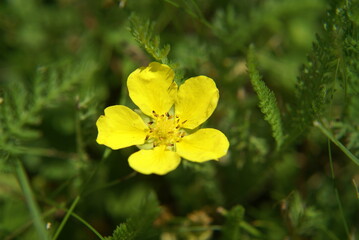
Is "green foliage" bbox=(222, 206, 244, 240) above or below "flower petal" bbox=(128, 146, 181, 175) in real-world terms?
below

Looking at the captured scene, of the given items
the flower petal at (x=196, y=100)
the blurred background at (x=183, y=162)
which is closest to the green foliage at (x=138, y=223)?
the blurred background at (x=183, y=162)

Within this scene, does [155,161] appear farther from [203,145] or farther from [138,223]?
[138,223]

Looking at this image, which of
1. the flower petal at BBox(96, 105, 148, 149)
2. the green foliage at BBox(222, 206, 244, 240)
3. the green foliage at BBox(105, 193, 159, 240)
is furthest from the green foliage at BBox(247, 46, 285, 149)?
the green foliage at BBox(105, 193, 159, 240)

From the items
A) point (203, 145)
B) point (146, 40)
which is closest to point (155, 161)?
point (203, 145)

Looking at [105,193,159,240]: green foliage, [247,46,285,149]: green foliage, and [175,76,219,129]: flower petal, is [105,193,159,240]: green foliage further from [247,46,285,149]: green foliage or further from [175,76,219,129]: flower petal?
[247,46,285,149]: green foliage

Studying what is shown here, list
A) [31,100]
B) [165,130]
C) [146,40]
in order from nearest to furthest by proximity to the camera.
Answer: [146,40], [165,130], [31,100]
